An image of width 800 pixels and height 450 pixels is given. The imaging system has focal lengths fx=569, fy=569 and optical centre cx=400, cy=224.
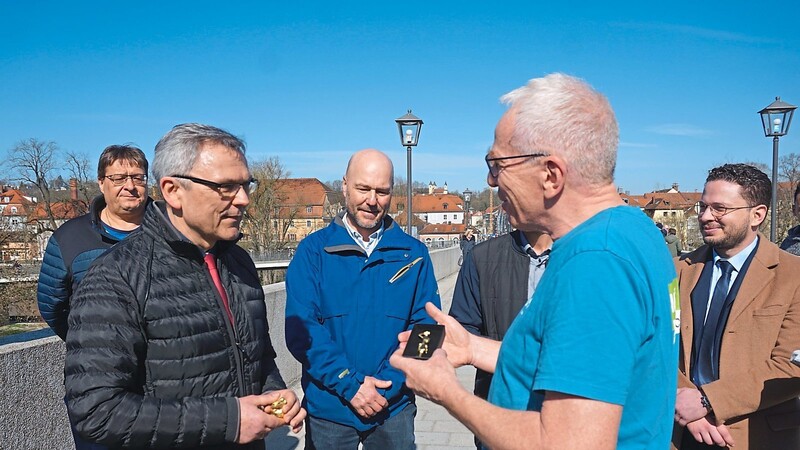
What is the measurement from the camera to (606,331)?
132cm

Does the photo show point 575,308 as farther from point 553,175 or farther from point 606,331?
point 553,175

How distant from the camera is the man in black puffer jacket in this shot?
193cm

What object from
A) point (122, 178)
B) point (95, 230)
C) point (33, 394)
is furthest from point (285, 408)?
point (122, 178)

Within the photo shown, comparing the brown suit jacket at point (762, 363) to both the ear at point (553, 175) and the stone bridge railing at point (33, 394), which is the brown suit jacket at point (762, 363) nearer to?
the ear at point (553, 175)

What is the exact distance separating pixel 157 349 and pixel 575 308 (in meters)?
1.51

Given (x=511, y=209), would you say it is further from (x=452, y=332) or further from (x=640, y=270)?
(x=452, y=332)

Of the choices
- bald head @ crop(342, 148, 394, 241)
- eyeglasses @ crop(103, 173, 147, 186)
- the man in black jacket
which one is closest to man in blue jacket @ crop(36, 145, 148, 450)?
eyeglasses @ crop(103, 173, 147, 186)

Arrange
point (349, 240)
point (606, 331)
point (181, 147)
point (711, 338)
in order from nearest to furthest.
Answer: point (606, 331), point (181, 147), point (711, 338), point (349, 240)

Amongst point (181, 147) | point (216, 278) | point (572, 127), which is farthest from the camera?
point (216, 278)

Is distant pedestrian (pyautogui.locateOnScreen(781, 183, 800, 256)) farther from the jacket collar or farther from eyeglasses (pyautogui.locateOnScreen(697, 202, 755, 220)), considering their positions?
the jacket collar

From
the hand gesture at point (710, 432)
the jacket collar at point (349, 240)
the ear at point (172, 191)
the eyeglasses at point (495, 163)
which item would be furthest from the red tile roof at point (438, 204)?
the eyeglasses at point (495, 163)

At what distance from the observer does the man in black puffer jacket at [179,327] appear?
1929mm

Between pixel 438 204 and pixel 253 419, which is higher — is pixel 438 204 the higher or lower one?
the lower one

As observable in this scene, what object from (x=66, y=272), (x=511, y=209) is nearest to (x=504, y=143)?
(x=511, y=209)
